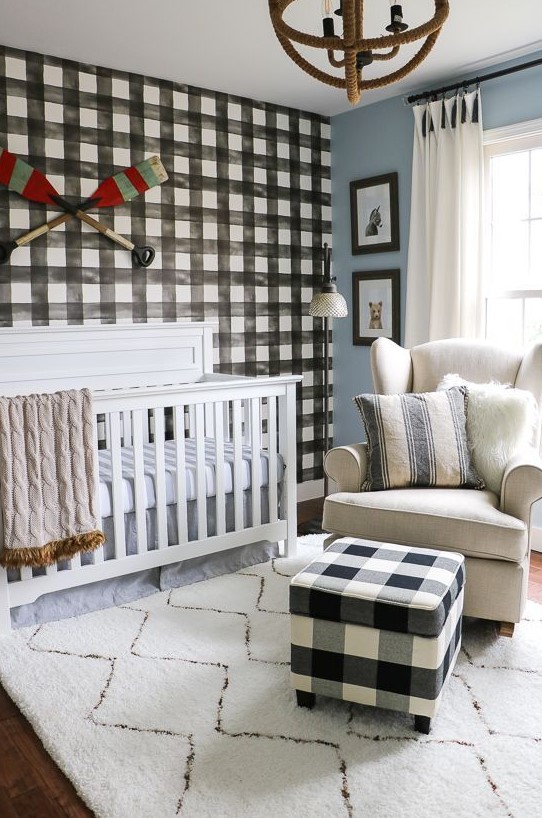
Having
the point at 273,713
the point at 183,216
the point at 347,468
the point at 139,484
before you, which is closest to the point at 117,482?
the point at 139,484

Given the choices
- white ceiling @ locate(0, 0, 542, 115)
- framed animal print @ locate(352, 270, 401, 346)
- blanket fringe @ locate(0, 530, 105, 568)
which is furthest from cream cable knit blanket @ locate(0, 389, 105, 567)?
framed animal print @ locate(352, 270, 401, 346)

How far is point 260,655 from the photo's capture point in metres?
2.48

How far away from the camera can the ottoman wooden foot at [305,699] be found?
7.06 feet

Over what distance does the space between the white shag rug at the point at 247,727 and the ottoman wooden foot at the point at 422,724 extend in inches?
0.7

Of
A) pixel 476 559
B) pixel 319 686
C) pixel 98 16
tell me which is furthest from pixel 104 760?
pixel 98 16

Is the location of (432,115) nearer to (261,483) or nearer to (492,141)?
(492,141)

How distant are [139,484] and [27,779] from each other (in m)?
1.22

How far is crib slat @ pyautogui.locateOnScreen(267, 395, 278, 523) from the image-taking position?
333 centimetres

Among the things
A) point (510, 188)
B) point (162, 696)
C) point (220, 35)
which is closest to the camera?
point (162, 696)

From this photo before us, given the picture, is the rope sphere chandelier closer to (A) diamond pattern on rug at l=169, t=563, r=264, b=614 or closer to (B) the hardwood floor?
(B) the hardwood floor

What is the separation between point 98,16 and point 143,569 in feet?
7.24

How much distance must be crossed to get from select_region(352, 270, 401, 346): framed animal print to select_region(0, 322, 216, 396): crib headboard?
37.3 inches

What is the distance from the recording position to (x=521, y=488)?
2549 mm

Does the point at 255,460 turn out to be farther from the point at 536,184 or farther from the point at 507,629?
the point at 536,184
